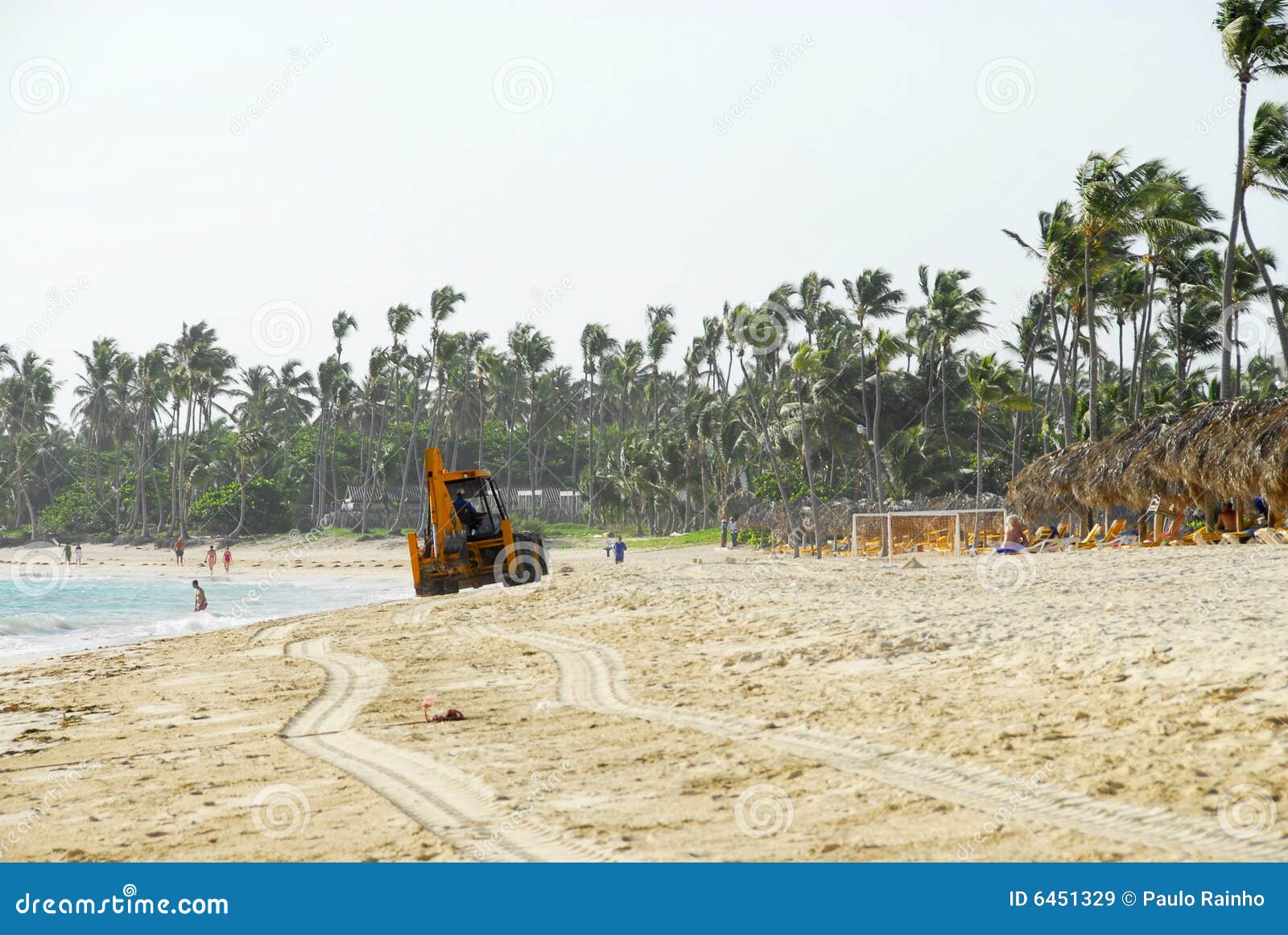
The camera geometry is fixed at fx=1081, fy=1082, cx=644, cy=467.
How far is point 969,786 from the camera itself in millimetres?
5977

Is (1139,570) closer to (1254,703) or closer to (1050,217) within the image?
(1254,703)

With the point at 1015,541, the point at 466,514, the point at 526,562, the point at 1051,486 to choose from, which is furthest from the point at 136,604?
the point at 1051,486

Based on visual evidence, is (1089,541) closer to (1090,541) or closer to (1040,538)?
(1090,541)

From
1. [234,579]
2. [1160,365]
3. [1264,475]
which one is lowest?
[234,579]

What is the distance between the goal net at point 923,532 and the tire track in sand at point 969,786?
986 inches

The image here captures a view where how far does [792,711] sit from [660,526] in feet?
226

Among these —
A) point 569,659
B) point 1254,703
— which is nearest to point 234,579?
point 569,659

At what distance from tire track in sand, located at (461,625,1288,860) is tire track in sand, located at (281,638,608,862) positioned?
1902 millimetres

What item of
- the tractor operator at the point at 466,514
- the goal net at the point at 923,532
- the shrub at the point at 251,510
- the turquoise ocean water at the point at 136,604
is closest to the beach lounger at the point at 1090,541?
the goal net at the point at 923,532

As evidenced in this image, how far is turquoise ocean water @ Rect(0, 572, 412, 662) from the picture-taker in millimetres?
24234

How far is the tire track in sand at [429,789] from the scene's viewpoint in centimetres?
545

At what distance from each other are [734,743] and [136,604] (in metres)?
34.3

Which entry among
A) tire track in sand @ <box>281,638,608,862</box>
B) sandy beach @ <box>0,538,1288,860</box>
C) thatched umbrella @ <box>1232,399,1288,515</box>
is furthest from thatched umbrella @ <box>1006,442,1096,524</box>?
tire track in sand @ <box>281,638,608,862</box>

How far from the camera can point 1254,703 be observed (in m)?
6.61
